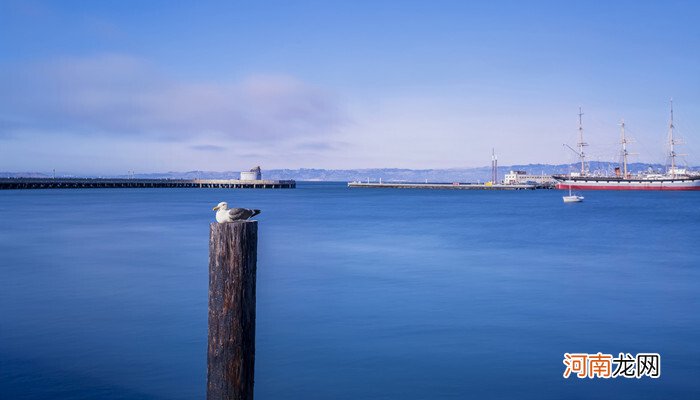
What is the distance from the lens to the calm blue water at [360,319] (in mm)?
11812

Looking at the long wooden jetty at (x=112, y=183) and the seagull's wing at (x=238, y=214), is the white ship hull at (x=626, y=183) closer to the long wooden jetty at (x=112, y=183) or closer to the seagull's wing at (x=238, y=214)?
the long wooden jetty at (x=112, y=183)

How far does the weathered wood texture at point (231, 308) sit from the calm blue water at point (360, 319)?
4104mm

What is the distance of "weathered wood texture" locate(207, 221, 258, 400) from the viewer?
697 cm

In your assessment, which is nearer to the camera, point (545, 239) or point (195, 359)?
point (195, 359)

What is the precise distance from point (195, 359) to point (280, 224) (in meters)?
42.9

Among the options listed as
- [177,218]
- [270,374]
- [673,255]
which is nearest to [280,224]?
[177,218]

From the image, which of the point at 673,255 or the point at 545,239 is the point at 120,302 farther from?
the point at 545,239

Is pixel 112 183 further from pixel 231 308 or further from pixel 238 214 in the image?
pixel 231 308

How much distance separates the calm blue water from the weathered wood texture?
13.5ft

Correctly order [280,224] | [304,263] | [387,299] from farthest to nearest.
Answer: [280,224]
[304,263]
[387,299]

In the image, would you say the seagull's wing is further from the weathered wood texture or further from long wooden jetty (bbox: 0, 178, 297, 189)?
long wooden jetty (bbox: 0, 178, 297, 189)

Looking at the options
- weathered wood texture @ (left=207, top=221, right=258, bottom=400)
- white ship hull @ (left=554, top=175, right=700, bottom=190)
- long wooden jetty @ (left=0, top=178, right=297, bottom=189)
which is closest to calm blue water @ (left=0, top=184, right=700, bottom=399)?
weathered wood texture @ (left=207, top=221, right=258, bottom=400)

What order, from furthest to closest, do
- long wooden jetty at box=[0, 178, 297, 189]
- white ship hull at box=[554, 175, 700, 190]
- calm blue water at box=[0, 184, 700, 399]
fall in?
white ship hull at box=[554, 175, 700, 190] → long wooden jetty at box=[0, 178, 297, 189] → calm blue water at box=[0, 184, 700, 399]

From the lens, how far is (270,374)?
1241cm
